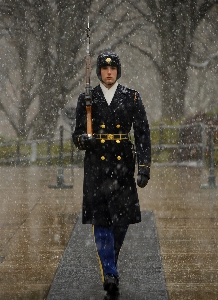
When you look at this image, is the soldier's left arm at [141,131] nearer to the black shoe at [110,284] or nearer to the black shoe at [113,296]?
the black shoe at [110,284]

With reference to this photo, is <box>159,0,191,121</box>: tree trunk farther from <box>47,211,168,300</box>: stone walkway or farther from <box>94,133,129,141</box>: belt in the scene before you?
<box>94,133,129,141</box>: belt

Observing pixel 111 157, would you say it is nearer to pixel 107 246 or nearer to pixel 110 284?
pixel 107 246

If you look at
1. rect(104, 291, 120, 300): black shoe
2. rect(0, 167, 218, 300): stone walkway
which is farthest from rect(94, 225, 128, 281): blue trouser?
rect(0, 167, 218, 300): stone walkway

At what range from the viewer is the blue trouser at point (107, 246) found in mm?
5656

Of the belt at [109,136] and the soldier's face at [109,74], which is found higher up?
the soldier's face at [109,74]

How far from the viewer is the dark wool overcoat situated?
5.75 metres

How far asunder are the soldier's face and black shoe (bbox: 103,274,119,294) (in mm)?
1556

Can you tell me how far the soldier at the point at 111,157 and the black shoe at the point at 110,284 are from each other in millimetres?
122

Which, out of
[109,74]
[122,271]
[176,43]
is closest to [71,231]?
[122,271]

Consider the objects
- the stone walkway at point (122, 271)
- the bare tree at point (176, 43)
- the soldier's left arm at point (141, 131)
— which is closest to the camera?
the stone walkway at point (122, 271)

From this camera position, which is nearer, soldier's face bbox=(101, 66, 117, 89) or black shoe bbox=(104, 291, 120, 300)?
black shoe bbox=(104, 291, 120, 300)

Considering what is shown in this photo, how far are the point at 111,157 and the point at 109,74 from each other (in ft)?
2.21

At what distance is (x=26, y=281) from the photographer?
20.0ft

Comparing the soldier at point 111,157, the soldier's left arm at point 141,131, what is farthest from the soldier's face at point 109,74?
the soldier's left arm at point 141,131
